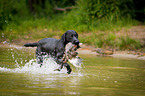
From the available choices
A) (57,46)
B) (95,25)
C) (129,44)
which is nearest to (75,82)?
(57,46)

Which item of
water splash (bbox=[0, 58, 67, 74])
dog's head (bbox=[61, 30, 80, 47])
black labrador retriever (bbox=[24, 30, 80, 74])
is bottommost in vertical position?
water splash (bbox=[0, 58, 67, 74])

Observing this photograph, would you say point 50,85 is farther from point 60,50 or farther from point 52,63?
point 52,63

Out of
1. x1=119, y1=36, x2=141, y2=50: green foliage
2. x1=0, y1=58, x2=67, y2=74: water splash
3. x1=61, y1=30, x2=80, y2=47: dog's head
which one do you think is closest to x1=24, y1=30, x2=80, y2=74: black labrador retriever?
x1=61, y1=30, x2=80, y2=47: dog's head

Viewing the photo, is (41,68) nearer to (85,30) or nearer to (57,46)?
(57,46)

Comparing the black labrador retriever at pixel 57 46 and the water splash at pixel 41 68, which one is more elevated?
the black labrador retriever at pixel 57 46

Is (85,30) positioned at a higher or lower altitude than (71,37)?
lower

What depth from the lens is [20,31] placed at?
61.3 feet

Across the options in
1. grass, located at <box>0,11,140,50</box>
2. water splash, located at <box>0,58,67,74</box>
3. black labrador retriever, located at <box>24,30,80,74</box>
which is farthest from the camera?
grass, located at <box>0,11,140,50</box>

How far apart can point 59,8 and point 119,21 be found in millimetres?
10761

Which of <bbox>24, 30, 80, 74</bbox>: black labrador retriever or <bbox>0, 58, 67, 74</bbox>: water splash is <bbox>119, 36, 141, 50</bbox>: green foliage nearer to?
<bbox>0, 58, 67, 74</bbox>: water splash

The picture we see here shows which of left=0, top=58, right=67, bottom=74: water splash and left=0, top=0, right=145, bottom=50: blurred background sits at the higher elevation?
left=0, top=0, right=145, bottom=50: blurred background

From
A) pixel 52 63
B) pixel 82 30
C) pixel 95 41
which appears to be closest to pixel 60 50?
pixel 52 63

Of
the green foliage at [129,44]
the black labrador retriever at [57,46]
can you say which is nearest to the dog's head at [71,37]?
the black labrador retriever at [57,46]

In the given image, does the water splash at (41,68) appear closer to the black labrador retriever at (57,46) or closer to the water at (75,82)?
the water at (75,82)
